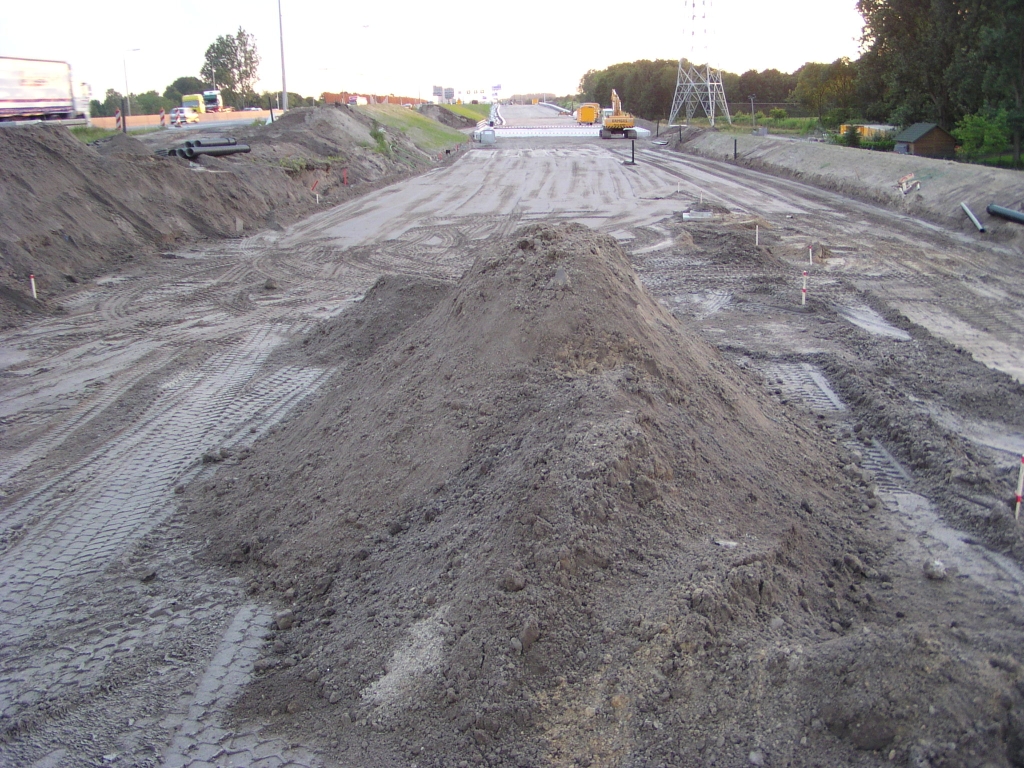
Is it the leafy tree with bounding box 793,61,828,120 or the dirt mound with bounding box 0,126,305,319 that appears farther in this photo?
the leafy tree with bounding box 793,61,828,120

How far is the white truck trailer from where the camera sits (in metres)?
24.1

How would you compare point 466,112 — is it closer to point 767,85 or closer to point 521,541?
point 767,85

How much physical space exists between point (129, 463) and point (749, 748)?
7413 millimetres

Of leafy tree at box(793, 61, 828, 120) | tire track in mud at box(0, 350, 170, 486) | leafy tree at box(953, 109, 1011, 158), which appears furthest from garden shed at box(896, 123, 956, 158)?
tire track in mud at box(0, 350, 170, 486)

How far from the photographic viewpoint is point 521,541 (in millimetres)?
5148

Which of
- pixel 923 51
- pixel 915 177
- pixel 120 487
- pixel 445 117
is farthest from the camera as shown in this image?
pixel 445 117

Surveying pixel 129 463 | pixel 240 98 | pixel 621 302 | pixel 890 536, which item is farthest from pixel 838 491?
pixel 240 98

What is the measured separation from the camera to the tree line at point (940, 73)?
29438mm

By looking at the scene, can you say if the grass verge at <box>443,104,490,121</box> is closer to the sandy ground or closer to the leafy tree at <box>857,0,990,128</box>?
the leafy tree at <box>857,0,990,128</box>

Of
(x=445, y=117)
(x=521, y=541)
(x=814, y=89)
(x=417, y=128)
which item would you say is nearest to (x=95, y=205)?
(x=521, y=541)

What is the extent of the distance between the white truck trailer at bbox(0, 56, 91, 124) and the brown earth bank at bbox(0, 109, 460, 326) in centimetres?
296

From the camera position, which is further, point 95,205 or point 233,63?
point 233,63

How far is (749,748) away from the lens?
404cm

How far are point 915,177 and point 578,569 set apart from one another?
25166mm
